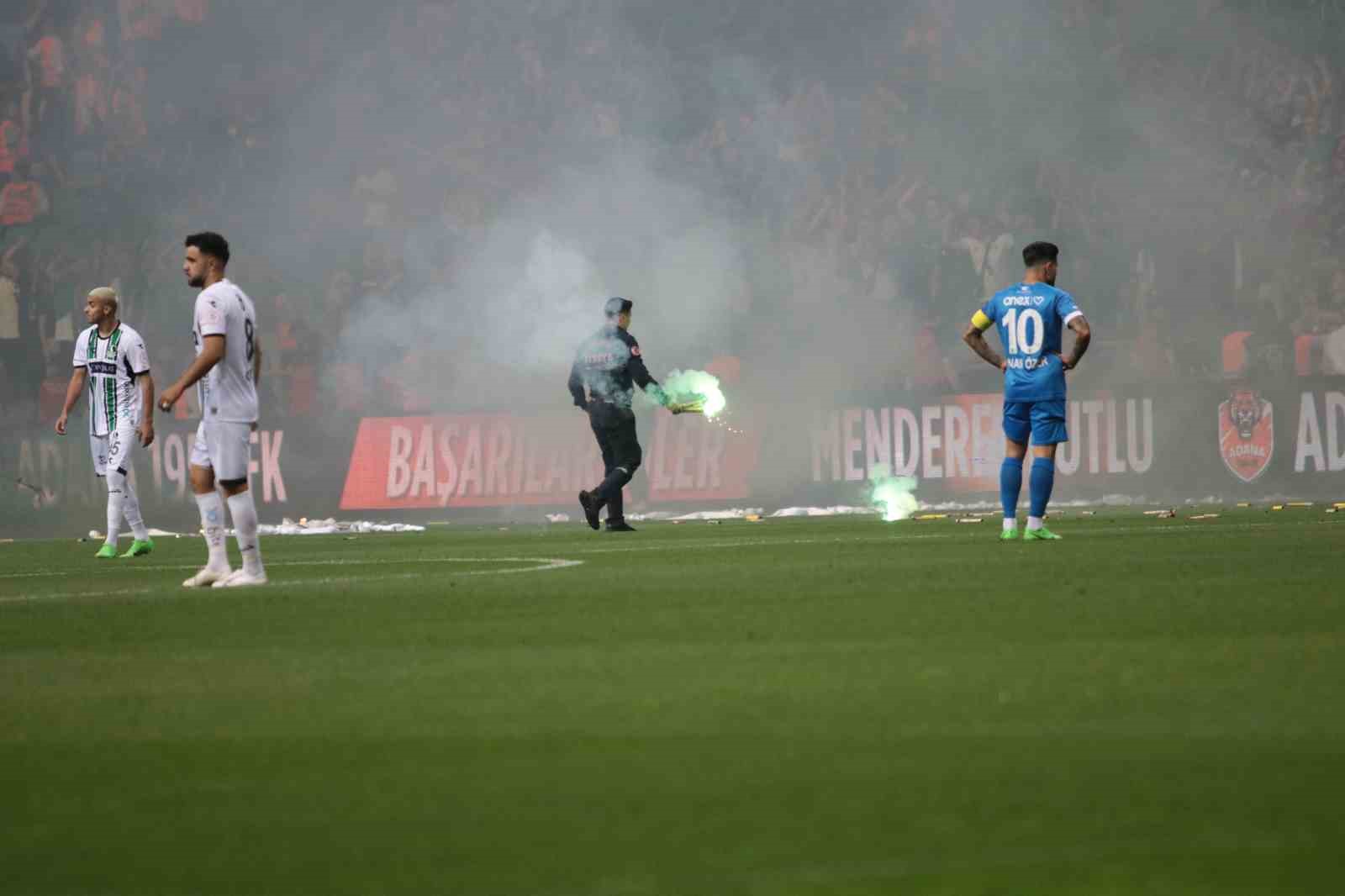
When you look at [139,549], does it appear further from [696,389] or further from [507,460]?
[507,460]

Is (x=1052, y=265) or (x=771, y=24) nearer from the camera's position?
(x=1052, y=265)

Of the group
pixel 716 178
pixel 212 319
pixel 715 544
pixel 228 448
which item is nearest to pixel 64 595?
pixel 228 448

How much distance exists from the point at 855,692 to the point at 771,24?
83.5 feet

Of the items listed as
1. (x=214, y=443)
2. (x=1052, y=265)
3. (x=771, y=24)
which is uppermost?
(x=771, y=24)

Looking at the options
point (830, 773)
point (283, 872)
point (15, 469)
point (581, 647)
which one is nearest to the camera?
point (283, 872)

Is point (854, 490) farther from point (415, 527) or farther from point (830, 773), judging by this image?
point (830, 773)

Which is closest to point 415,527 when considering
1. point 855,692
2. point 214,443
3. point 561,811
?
point 214,443

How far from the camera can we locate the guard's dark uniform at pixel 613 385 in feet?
64.0

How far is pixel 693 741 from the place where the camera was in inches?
185

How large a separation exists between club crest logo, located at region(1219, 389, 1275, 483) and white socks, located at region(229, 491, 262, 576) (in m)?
14.5

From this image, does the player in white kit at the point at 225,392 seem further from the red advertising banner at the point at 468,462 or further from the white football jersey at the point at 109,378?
the red advertising banner at the point at 468,462

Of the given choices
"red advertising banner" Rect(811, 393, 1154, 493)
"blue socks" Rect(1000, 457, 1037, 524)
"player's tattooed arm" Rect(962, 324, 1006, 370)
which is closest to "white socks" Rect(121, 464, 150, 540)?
"player's tattooed arm" Rect(962, 324, 1006, 370)

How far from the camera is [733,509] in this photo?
80.1ft

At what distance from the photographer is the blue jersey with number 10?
46.6 feet
